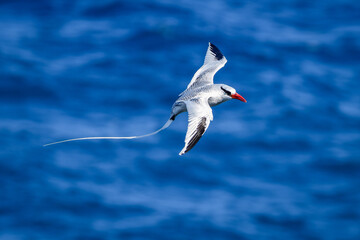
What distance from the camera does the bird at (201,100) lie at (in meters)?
10.2

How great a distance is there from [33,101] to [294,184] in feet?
63.9

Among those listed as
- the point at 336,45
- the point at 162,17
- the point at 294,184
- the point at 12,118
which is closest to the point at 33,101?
the point at 12,118

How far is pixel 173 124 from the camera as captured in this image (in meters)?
41.3

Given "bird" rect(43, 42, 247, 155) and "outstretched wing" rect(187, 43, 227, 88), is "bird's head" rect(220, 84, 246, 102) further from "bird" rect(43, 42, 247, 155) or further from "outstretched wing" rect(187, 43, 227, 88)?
"outstretched wing" rect(187, 43, 227, 88)

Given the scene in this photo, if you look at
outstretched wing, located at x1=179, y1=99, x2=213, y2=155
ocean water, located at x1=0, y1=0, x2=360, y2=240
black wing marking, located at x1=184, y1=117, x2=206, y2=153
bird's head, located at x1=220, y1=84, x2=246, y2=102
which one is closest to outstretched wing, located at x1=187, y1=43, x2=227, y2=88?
bird's head, located at x1=220, y1=84, x2=246, y2=102

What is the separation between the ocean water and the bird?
81.6ft

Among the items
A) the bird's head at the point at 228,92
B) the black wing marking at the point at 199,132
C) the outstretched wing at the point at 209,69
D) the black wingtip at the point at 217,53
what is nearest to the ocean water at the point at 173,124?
the black wingtip at the point at 217,53

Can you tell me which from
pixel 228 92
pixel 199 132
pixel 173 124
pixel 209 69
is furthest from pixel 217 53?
pixel 173 124

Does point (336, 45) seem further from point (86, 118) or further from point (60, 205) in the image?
point (60, 205)

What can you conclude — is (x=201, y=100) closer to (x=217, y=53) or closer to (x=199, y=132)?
(x=199, y=132)

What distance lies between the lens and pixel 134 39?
50.3 meters

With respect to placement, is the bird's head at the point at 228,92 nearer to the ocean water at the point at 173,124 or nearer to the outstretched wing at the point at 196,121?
the outstretched wing at the point at 196,121

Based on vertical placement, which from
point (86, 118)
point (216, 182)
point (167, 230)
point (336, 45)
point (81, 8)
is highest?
point (81, 8)

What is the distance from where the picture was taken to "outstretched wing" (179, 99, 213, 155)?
10.1m
